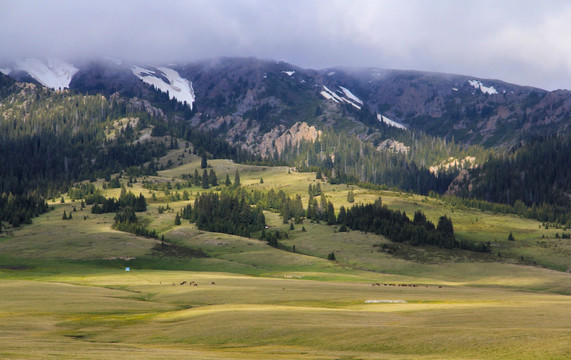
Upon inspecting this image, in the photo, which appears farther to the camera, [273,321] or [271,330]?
[273,321]

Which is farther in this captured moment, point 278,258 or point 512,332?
point 278,258

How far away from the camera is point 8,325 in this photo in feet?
A: 149

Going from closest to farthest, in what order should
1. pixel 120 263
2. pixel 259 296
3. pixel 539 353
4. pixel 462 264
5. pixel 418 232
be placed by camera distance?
pixel 539 353, pixel 259 296, pixel 120 263, pixel 462 264, pixel 418 232

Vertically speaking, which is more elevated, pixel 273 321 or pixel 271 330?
pixel 271 330

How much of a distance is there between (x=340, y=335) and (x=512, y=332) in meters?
10.3

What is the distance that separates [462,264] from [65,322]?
12738 cm

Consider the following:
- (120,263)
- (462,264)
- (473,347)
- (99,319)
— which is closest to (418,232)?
(462,264)

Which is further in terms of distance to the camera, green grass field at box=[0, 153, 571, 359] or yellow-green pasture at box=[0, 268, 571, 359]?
green grass field at box=[0, 153, 571, 359]

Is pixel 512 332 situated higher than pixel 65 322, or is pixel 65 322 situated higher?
pixel 512 332

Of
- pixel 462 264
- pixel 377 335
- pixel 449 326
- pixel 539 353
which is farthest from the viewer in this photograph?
pixel 462 264

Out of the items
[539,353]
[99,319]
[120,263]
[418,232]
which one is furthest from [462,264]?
[539,353]

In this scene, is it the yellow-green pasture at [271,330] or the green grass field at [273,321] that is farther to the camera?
the green grass field at [273,321]

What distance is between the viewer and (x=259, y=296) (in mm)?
69438

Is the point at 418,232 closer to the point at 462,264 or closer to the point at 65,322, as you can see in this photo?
the point at 462,264
